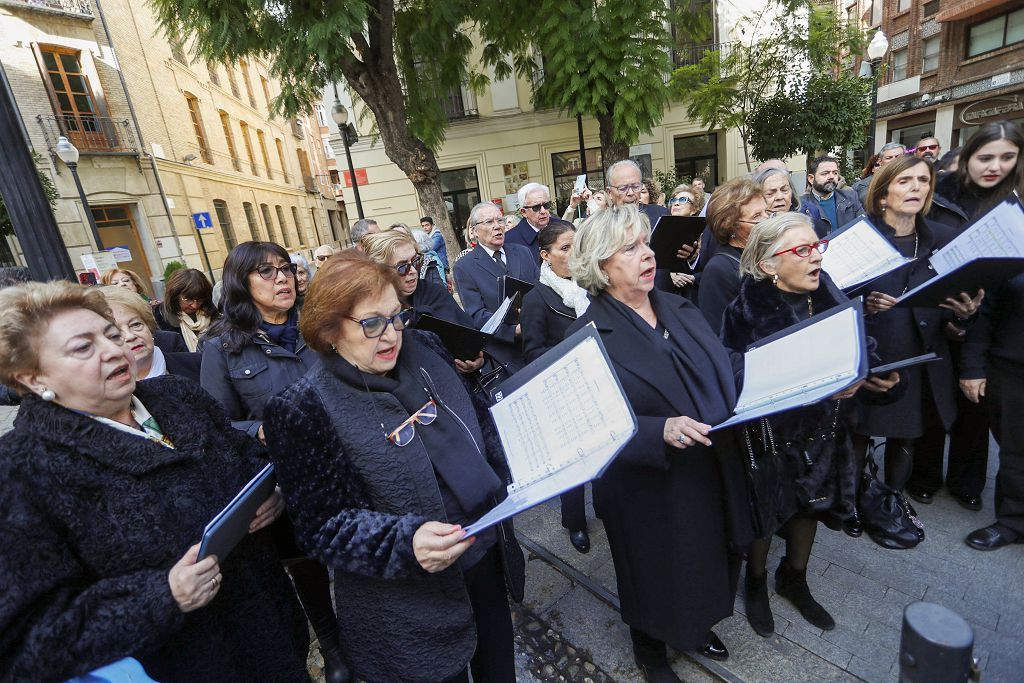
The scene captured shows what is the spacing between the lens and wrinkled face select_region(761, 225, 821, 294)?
2.06 m

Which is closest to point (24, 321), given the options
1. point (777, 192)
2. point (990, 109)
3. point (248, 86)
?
point (777, 192)

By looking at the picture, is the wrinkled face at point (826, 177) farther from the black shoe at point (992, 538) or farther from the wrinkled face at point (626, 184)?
the black shoe at point (992, 538)

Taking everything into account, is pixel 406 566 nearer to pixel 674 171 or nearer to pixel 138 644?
pixel 138 644

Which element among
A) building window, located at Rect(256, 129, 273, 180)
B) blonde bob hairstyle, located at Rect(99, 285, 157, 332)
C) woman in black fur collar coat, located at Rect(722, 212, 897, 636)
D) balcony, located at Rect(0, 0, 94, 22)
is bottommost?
woman in black fur collar coat, located at Rect(722, 212, 897, 636)

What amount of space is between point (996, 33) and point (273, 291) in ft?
91.4

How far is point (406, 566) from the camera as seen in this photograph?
1.39 meters

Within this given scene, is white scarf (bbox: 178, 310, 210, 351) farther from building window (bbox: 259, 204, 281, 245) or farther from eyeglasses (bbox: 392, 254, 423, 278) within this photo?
building window (bbox: 259, 204, 281, 245)

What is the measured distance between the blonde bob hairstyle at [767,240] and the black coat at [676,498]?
15.4 inches

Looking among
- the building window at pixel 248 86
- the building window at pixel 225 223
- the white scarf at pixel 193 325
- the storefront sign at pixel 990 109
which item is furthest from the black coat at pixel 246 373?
the building window at pixel 248 86

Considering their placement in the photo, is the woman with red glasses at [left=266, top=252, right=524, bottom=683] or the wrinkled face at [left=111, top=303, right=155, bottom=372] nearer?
the woman with red glasses at [left=266, top=252, right=524, bottom=683]

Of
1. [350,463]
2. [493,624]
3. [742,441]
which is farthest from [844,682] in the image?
[350,463]

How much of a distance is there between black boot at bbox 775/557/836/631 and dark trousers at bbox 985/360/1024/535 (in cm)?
135

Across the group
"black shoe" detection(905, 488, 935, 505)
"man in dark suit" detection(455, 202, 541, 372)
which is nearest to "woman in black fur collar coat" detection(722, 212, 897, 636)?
"black shoe" detection(905, 488, 935, 505)

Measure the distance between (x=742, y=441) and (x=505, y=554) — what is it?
3.55 ft
